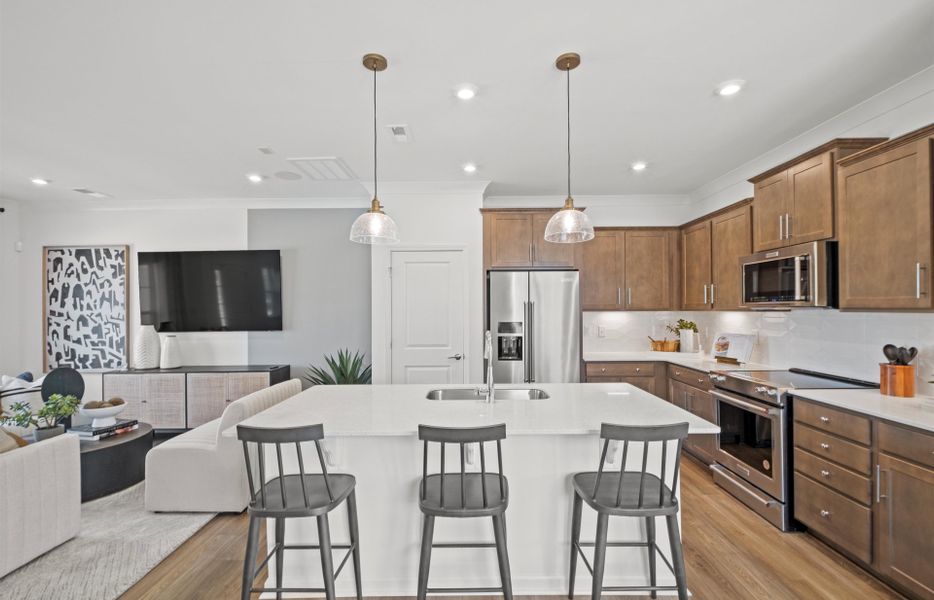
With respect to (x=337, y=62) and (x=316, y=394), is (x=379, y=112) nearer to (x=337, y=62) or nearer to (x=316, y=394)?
(x=337, y=62)

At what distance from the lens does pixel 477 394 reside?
2.88 m

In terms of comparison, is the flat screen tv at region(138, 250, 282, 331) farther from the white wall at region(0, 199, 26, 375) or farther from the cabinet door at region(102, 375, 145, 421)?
the white wall at region(0, 199, 26, 375)

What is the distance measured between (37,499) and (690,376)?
4755 millimetres

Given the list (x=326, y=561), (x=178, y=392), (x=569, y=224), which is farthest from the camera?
(x=178, y=392)

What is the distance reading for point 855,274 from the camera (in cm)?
260

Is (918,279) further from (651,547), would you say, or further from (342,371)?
(342,371)

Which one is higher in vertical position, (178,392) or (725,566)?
(178,392)

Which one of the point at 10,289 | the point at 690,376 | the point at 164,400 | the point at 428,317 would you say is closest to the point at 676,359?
the point at 690,376

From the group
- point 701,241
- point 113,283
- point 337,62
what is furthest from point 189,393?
point 701,241

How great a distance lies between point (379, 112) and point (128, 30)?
130 cm

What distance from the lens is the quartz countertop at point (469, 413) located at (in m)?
2.00

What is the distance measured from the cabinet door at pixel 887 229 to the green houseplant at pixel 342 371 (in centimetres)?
421

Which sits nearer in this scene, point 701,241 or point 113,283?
point 701,241

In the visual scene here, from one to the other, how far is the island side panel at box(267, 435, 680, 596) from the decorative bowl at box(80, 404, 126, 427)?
2302 millimetres
